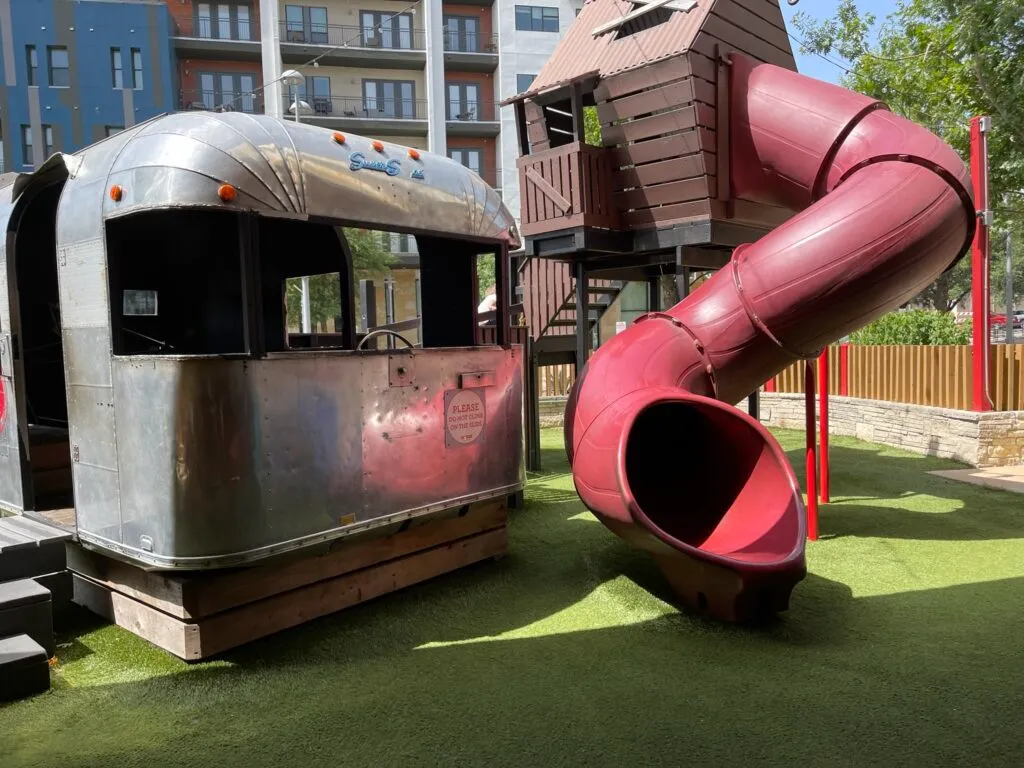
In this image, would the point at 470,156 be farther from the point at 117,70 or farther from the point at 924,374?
the point at 924,374

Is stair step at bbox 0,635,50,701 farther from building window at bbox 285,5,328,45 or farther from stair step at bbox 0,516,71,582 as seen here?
building window at bbox 285,5,328,45

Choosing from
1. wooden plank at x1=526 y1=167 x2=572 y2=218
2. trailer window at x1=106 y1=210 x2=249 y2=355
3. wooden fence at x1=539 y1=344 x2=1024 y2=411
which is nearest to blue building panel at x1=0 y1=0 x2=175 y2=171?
wooden plank at x1=526 y1=167 x2=572 y2=218

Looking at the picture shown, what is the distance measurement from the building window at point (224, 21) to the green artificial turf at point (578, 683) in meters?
38.2

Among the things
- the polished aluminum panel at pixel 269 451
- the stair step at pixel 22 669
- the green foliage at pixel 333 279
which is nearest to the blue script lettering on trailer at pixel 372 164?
the polished aluminum panel at pixel 269 451

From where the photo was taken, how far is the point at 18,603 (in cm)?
428

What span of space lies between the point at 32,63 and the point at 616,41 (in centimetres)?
3559

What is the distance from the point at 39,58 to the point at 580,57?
34959 mm

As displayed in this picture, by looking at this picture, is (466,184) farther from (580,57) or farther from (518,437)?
(580,57)

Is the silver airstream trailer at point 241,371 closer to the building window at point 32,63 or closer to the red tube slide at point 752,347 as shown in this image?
the red tube slide at point 752,347

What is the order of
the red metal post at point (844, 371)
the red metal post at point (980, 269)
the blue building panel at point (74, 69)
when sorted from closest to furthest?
the red metal post at point (980, 269)
the red metal post at point (844, 371)
the blue building panel at point (74, 69)

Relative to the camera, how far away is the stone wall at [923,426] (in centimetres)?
993

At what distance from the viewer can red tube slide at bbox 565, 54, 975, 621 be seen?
5062mm

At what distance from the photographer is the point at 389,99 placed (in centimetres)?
3828

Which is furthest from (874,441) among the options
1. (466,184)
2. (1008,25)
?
(466,184)
